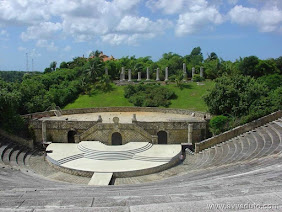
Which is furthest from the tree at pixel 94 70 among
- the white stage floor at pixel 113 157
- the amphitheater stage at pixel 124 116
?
the white stage floor at pixel 113 157

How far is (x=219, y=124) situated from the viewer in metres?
25.7

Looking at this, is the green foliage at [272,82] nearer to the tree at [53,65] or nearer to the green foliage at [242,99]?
the green foliage at [242,99]

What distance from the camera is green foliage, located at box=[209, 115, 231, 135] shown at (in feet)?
84.2

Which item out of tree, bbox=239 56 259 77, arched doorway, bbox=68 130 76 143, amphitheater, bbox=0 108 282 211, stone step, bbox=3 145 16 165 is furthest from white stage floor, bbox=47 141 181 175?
tree, bbox=239 56 259 77

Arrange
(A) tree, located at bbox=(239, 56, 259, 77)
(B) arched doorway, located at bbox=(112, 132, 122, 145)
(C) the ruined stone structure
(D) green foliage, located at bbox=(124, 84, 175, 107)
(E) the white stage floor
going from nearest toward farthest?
(E) the white stage floor, (C) the ruined stone structure, (B) arched doorway, located at bbox=(112, 132, 122, 145), (D) green foliage, located at bbox=(124, 84, 175, 107), (A) tree, located at bbox=(239, 56, 259, 77)

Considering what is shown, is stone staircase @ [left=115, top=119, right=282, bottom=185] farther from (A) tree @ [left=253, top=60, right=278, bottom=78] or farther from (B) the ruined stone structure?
(A) tree @ [left=253, top=60, right=278, bottom=78]

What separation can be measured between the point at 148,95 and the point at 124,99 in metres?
4.55

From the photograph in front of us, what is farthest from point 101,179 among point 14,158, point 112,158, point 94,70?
point 94,70

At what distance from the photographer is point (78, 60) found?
70500 mm

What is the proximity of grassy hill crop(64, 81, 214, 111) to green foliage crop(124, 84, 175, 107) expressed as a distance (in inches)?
42.1

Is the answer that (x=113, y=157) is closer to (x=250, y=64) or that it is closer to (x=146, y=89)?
(x=146, y=89)

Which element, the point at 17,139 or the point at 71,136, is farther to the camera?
the point at 71,136

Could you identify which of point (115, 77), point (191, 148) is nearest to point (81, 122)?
point (191, 148)

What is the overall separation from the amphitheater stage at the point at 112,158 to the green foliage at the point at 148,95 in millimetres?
17152
